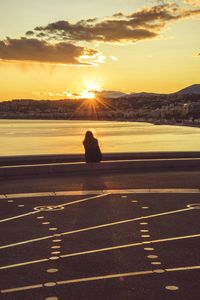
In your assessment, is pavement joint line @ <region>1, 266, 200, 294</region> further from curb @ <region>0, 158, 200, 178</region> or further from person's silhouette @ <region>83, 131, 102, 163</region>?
person's silhouette @ <region>83, 131, 102, 163</region>

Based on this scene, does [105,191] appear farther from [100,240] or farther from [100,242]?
[100,242]

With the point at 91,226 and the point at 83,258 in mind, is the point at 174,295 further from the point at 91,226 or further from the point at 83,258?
the point at 91,226

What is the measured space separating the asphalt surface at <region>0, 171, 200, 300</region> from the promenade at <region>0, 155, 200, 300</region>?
14 millimetres

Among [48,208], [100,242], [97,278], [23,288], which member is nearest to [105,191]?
[48,208]

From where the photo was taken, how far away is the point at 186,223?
11.1 meters

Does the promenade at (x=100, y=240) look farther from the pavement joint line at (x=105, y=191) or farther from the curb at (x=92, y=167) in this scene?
the curb at (x=92, y=167)

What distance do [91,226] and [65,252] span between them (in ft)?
6.69

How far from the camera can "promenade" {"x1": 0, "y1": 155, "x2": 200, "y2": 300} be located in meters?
7.20

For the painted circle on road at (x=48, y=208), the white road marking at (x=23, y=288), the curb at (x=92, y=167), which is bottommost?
the white road marking at (x=23, y=288)

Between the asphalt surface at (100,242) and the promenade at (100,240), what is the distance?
1cm

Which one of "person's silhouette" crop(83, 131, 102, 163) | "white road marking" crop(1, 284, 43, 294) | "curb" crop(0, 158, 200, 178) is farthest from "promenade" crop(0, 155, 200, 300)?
"person's silhouette" crop(83, 131, 102, 163)

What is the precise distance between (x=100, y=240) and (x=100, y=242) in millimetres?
157

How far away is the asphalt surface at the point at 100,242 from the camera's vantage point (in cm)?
719

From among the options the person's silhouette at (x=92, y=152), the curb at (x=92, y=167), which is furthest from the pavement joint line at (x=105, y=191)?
the person's silhouette at (x=92, y=152)
